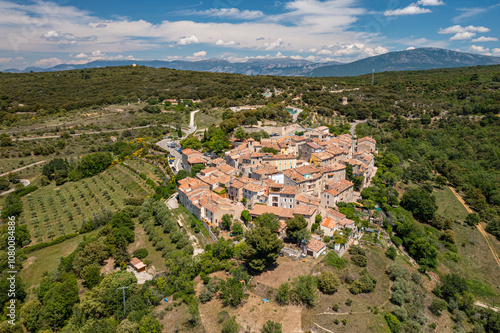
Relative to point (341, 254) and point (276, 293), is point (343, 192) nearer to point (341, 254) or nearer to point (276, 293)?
point (341, 254)

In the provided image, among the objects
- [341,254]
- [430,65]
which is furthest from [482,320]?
[430,65]

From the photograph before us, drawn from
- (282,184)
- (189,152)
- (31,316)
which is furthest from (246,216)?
(31,316)

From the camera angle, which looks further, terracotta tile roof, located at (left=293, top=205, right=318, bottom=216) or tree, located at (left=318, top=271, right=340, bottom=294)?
terracotta tile roof, located at (left=293, top=205, right=318, bottom=216)

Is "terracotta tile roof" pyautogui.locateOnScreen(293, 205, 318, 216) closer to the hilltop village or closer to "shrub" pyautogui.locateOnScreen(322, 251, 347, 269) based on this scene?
the hilltop village

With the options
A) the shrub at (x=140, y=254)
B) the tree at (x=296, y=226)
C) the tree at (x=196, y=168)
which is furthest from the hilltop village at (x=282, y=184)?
the shrub at (x=140, y=254)

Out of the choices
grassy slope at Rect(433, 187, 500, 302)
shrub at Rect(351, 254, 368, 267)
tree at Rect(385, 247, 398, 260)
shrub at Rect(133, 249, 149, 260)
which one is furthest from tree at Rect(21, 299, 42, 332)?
grassy slope at Rect(433, 187, 500, 302)
